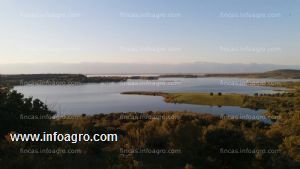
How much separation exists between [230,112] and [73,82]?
6305 centimetres

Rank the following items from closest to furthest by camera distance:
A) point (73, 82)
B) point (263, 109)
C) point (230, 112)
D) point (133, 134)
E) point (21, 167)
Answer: point (21, 167) → point (133, 134) → point (230, 112) → point (263, 109) → point (73, 82)

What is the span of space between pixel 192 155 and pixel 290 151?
12.7ft

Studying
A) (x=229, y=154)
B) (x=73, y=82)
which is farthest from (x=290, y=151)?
(x=73, y=82)

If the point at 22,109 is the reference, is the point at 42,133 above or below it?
below

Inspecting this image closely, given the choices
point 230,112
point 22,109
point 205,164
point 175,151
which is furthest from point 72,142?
point 230,112

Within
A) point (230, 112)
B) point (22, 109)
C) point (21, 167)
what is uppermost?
point (22, 109)

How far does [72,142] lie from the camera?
14266 millimetres

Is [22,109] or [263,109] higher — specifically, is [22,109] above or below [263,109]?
above

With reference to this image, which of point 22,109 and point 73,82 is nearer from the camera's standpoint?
point 22,109

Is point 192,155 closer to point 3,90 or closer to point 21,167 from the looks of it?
point 21,167

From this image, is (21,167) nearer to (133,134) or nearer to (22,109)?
(22,109)

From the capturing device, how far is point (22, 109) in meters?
13.8

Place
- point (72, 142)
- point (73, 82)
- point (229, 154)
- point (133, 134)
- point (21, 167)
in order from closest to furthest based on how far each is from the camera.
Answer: point (21, 167)
point (229, 154)
point (72, 142)
point (133, 134)
point (73, 82)

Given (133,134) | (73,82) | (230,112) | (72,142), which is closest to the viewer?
(72,142)
